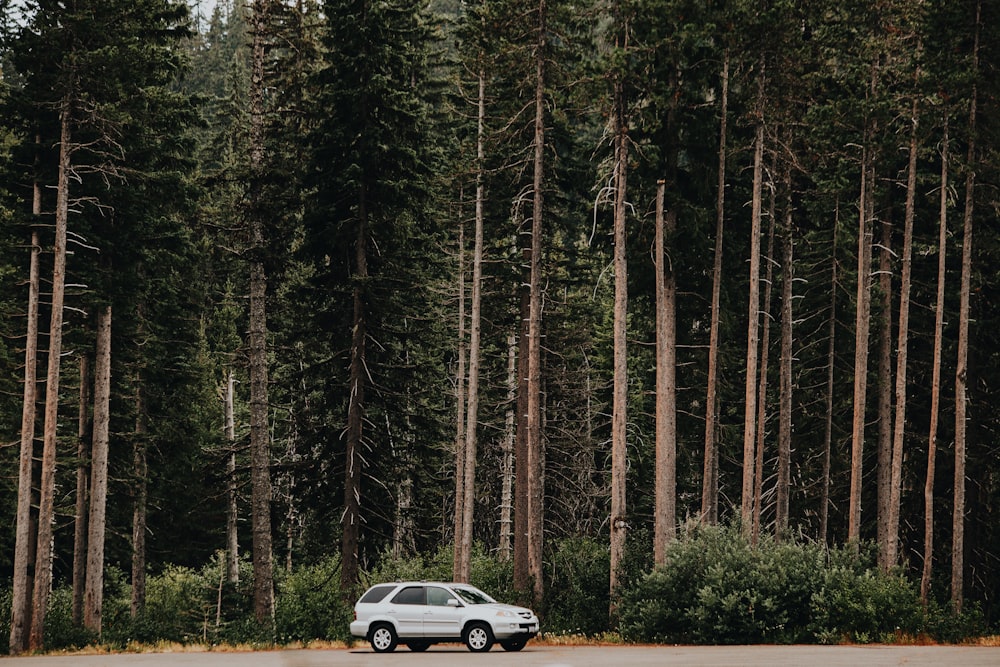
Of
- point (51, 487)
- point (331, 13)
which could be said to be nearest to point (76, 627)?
point (51, 487)

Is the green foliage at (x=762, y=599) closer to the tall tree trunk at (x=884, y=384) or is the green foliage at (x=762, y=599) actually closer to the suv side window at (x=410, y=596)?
the suv side window at (x=410, y=596)

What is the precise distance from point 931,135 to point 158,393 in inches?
1032

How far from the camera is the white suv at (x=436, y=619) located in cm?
2273

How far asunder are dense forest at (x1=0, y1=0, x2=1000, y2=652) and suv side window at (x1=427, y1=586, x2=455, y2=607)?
534cm

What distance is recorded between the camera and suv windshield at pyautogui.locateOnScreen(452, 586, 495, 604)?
23.5 m

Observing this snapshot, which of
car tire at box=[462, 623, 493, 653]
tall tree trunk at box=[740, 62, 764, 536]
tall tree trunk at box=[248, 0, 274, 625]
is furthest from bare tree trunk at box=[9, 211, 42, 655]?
tall tree trunk at box=[740, 62, 764, 536]

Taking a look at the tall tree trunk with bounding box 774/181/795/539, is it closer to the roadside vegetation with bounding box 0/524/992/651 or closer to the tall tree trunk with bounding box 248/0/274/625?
the roadside vegetation with bounding box 0/524/992/651

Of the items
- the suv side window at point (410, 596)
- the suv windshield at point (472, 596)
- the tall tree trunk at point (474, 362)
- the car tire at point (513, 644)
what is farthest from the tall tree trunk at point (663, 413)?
the suv side window at point (410, 596)

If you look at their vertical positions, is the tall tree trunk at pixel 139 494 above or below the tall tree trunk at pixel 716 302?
below

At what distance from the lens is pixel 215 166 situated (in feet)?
222

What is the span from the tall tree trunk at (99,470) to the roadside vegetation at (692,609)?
83 centimetres

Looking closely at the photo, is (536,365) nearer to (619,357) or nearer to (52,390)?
(619,357)

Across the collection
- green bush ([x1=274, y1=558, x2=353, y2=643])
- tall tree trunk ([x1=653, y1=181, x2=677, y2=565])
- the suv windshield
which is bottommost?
green bush ([x1=274, y1=558, x2=353, y2=643])

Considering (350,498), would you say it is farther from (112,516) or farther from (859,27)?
(859,27)
